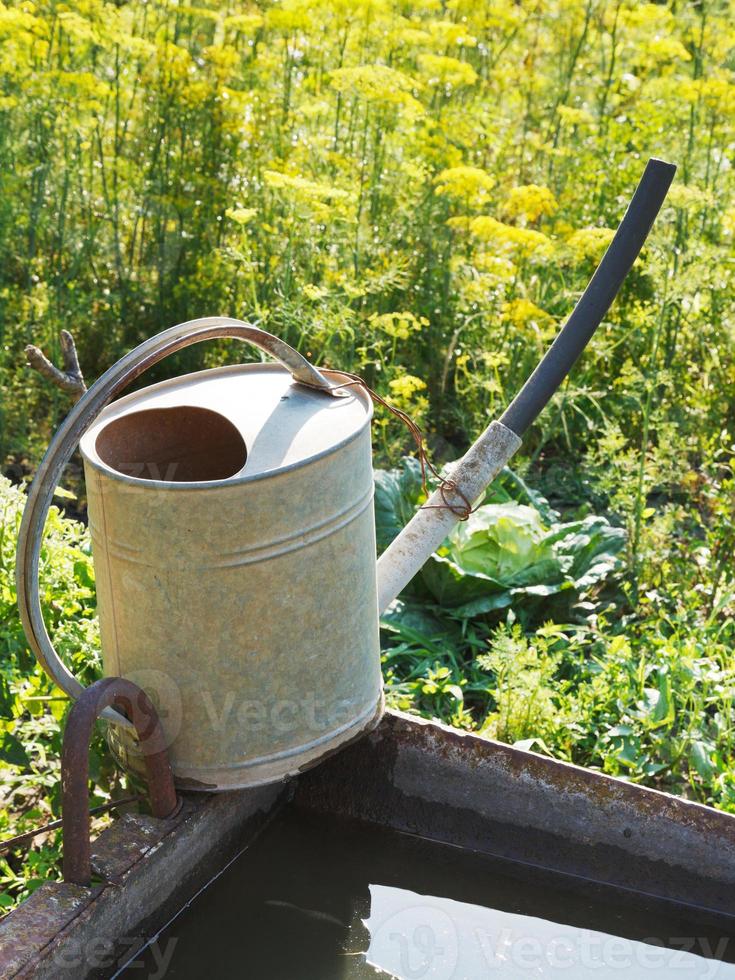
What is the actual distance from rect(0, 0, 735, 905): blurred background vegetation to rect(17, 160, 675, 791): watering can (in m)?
0.83

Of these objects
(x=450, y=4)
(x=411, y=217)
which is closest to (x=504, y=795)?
(x=411, y=217)

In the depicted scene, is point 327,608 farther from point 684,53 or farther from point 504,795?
point 684,53

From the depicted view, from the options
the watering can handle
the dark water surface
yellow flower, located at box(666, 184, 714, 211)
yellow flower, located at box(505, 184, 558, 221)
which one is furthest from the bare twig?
yellow flower, located at box(666, 184, 714, 211)

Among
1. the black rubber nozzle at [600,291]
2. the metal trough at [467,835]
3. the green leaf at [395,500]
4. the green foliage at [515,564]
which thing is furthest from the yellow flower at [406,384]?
the metal trough at [467,835]

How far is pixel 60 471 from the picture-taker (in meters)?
1.60

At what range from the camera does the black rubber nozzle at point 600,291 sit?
2.05 m

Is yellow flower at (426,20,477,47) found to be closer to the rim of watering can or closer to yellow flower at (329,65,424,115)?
yellow flower at (329,65,424,115)

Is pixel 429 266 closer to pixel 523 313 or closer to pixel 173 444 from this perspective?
pixel 523 313

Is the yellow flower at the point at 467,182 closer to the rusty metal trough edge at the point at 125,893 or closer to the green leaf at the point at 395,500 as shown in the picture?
the green leaf at the point at 395,500

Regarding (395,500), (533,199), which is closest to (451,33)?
(533,199)

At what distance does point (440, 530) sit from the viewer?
2156 mm

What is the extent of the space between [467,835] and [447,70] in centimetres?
300

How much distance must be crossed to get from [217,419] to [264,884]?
3.00 feet

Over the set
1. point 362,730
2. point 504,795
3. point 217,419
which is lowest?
point 504,795
